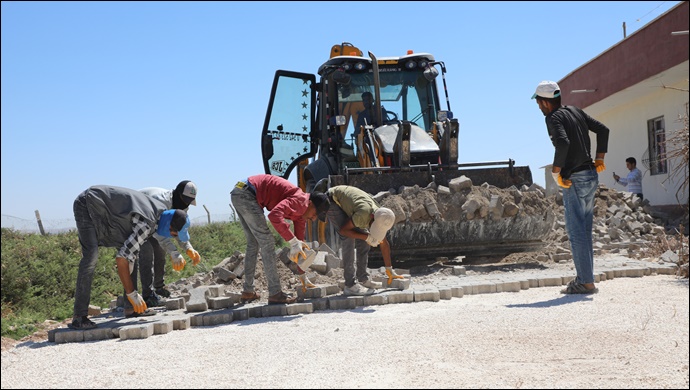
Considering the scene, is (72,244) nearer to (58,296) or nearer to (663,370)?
(58,296)

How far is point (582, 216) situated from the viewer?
24.0 ft

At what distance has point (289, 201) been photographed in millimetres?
6965

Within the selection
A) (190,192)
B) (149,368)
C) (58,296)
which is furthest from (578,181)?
(58,296)

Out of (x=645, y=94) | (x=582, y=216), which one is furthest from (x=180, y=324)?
(x=645, y=94)

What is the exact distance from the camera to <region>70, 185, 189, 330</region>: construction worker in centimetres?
671

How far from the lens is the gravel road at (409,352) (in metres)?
4.24

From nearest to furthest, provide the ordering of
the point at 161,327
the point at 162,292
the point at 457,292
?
1. the point at 161,327
2. the point at 457,292
3. the point at 162,292

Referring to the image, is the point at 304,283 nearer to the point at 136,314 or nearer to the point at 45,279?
the point at 136,314

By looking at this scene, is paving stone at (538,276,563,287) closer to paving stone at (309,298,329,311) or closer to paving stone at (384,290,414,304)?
paving stone at (384,290,414,304)

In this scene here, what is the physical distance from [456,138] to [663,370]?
6.42 m

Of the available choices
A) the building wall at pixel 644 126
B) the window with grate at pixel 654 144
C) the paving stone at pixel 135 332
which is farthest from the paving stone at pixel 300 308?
the window with grate at pixel 654 144

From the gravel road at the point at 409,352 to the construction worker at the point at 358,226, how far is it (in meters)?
0.78

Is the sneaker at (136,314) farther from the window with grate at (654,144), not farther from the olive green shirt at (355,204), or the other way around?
the window with grate at (654,144)

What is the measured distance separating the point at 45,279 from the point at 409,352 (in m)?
8.67
